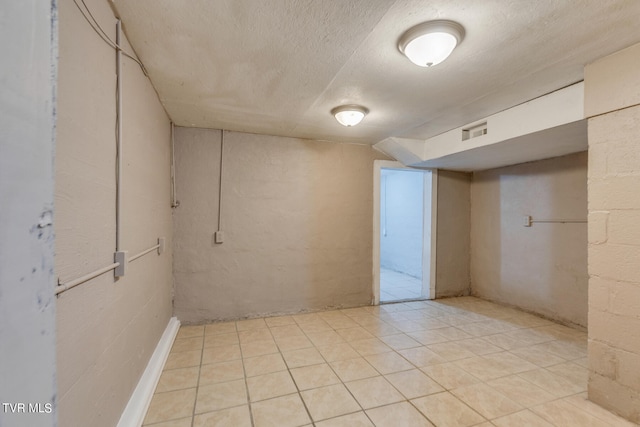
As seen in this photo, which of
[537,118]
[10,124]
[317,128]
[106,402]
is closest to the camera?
[10,124]

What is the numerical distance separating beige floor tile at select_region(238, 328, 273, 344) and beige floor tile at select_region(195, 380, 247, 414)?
694mm

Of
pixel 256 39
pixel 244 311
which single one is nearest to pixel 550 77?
pixel 256 39

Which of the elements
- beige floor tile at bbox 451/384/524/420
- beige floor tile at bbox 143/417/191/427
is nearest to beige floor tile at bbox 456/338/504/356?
beige floor tile at bbox 451/384/524/420

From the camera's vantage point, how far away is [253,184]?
327cm

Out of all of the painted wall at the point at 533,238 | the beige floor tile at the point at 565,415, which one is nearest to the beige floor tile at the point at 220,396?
the beige floor tile at the point at 565,415

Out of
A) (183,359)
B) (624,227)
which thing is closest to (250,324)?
(183,359)

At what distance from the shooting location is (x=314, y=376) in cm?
205

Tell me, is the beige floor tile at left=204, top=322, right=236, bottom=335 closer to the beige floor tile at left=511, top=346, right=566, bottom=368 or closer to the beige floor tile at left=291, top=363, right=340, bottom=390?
the beige floor tile at left=291, top=363, right=340, bottom=390

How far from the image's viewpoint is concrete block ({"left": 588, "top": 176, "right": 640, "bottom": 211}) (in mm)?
1559

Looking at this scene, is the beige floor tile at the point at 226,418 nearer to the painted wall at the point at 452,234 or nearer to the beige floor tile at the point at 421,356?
the beige floor tile at the point at 421,356

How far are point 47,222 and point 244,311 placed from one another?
3.01m

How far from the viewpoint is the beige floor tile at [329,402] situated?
5.47 feet

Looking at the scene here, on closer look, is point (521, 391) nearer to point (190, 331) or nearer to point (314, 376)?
point (314, 376)

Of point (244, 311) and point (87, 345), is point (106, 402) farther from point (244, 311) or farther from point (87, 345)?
point (244, 311)
